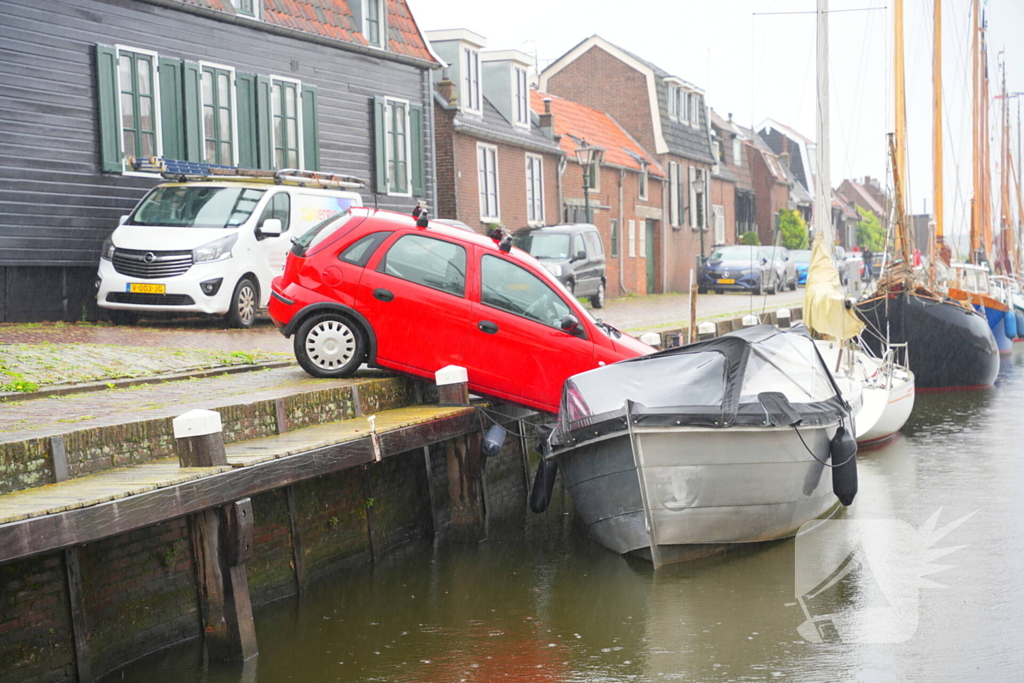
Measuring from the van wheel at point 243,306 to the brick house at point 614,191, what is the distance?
1864 centimetres

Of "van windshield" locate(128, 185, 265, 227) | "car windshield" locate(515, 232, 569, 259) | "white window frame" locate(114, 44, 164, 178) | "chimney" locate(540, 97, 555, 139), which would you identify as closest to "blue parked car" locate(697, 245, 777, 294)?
"chimney" locate(540, 97, 555, 139)

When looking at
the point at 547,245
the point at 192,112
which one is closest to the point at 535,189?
the point at 547,245

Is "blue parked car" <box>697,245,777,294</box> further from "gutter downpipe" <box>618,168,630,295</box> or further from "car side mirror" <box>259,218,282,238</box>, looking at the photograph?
"car side mirror" <box>259,218,282,238</box>

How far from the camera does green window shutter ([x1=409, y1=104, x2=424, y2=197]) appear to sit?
26.0 m

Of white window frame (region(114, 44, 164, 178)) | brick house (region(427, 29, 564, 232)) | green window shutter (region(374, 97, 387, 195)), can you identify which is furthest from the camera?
brick house (region(427, 29, 564, 232))

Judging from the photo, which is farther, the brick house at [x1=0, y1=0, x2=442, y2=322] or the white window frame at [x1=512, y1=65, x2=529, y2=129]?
the white window frame at [x1=512, y1=65, x2=529, y2=129]

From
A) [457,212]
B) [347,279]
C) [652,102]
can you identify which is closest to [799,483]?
[347,279]

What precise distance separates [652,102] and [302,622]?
37.6 metres

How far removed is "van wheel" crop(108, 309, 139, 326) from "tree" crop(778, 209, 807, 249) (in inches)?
1904

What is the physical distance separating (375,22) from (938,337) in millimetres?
12905

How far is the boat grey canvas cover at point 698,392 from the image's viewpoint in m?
9.70

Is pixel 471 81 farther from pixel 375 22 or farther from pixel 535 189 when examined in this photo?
pixel 375 22

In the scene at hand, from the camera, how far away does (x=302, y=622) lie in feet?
28.0

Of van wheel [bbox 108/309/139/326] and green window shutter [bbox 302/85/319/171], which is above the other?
green window shutter [bbox 302/85/319/171]
